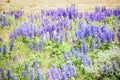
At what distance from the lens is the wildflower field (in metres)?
9.34

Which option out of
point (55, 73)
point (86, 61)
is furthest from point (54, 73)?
point (86, 61)

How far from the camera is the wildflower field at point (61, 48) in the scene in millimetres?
9344

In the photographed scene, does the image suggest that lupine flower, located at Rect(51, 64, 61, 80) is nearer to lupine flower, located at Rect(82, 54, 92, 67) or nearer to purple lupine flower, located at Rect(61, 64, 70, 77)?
purple lupine flower, located at Rect(61, 64, 70, 77)

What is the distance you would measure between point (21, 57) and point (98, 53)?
305 cm

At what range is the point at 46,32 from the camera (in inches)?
500

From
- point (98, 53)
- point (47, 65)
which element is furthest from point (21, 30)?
point (98, 53)

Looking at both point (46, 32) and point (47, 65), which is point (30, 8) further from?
point (47, 65)

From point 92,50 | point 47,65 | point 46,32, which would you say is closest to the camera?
point 47,65

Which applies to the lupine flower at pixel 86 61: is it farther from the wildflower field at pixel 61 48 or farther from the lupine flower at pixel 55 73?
the lupine flower at pixel 55 73

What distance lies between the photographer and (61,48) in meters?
11.3

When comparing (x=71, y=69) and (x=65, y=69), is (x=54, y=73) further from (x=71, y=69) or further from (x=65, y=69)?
(x=71, y=69)

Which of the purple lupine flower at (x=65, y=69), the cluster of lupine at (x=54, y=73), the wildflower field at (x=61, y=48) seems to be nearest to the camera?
the cluster of lupine at (x=54, y=73)

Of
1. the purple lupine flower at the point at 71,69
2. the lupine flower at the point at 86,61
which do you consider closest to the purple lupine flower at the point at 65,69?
the purple lupine flower at the point at 71,69

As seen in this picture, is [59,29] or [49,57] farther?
[59,29]
